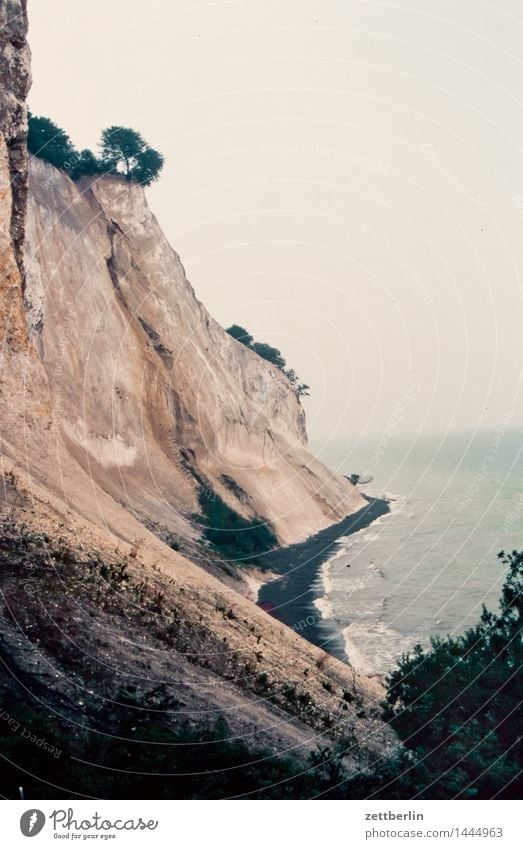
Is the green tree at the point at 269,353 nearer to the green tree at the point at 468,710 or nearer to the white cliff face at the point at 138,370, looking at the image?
the white cliff face at the point at 138,370

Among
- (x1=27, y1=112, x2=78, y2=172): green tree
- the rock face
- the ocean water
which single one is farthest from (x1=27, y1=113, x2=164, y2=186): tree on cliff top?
the ocean water

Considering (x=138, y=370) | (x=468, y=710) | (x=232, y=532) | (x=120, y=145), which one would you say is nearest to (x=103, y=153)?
(x=120, y=145)

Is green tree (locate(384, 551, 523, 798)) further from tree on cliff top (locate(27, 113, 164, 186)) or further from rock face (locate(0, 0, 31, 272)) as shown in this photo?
tree on cliff top (locate(27, 113, 164, 186))

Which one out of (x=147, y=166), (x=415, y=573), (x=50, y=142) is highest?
(x=147, y=166)
